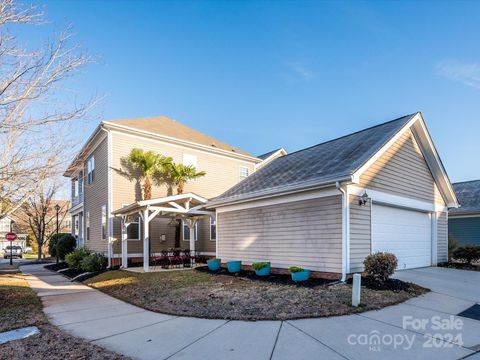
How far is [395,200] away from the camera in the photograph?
34.3 ft

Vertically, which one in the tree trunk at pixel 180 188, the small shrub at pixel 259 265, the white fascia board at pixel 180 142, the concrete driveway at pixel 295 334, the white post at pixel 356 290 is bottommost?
the small shrub at pixel 259 265

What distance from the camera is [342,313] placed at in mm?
5949

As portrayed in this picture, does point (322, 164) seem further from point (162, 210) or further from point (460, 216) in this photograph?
point (460, 216)

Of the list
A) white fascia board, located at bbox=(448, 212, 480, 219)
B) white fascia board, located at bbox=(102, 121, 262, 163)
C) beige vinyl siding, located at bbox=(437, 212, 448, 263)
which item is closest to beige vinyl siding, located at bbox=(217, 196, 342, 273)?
beige vinyl siding, located at bbox=(437, 212, 448, 263)

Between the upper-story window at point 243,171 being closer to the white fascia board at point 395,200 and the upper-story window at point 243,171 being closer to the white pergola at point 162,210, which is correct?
the white pergola at point 162,210

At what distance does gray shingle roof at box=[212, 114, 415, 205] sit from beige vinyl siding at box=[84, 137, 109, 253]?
7209mm

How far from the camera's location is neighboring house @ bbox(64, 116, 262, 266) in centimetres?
1622

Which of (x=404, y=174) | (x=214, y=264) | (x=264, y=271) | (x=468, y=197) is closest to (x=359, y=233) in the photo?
(x=264, y=271)

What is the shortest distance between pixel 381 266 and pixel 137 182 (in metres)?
13.0

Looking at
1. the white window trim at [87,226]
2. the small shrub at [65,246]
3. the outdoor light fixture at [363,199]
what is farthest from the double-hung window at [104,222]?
the outdoor light fixture at [363,199]

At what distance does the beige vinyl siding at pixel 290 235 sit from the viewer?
889cm

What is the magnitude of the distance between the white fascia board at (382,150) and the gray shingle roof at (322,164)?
0.11 metres

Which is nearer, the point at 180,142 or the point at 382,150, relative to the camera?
the point at 382,150

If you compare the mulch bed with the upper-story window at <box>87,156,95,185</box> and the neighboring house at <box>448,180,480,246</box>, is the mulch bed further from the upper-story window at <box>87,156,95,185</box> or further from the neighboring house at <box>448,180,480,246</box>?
the neighboring house at <box>448,180,480,246</box>
